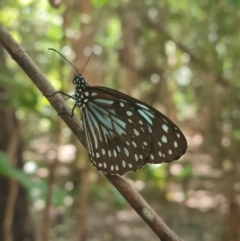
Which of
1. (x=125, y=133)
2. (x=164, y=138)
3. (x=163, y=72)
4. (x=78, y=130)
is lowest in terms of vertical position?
(x=78, y=130)

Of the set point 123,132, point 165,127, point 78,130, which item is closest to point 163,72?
point 123,132

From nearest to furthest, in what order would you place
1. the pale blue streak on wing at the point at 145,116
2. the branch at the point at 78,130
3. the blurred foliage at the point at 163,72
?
the branch at the point at 78,130
the pale blue streak on wing at the point at 145,116
the blurred foliage at the point at 163,72

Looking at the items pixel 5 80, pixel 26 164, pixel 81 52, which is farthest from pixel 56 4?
pixel 26 164

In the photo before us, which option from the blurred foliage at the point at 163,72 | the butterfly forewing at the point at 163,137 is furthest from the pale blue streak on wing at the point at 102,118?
the blurred foliage at the point at 163,72

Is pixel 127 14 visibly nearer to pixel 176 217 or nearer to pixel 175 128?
pixel 176 217

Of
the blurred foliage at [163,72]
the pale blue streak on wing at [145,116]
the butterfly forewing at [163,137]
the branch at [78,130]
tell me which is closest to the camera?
the branch at [78,130]

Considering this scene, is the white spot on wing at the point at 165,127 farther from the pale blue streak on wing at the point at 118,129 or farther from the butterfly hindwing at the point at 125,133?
the pale blue streak on wing at the point at 118,129

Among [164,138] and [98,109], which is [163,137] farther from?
[98,109]
